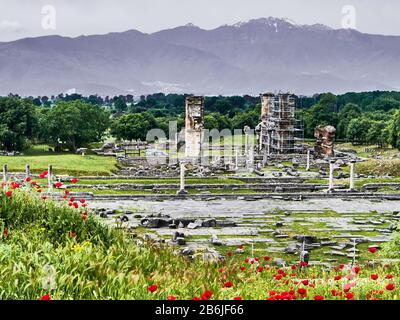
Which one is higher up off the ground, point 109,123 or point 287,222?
point 109,123

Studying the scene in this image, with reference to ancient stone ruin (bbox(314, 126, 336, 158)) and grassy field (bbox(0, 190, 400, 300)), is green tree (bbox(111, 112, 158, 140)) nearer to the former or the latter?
ancient stone ruin (bbox(314, 126, 336, 158))

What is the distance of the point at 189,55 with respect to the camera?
2067 inches

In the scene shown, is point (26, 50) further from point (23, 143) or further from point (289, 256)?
point (289, 256)

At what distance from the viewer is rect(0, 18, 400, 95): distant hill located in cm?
3758

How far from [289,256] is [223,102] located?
99.9 metres

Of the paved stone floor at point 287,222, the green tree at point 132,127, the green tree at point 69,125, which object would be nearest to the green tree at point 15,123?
the green tree at point 69,125

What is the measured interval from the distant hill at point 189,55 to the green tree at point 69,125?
39.5 ft

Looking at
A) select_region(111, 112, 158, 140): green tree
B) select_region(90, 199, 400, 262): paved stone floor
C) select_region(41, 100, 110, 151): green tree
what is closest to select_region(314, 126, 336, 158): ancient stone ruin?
select_region(111, 112, 158, 140): green tree

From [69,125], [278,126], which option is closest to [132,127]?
[69,125]

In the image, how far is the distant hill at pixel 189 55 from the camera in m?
37.6

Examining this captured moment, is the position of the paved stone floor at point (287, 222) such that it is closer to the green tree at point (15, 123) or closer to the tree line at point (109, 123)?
the green tree at point (15, 123)

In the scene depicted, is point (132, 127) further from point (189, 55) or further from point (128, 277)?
point (128, 277)

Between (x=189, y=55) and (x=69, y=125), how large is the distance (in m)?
19.4
